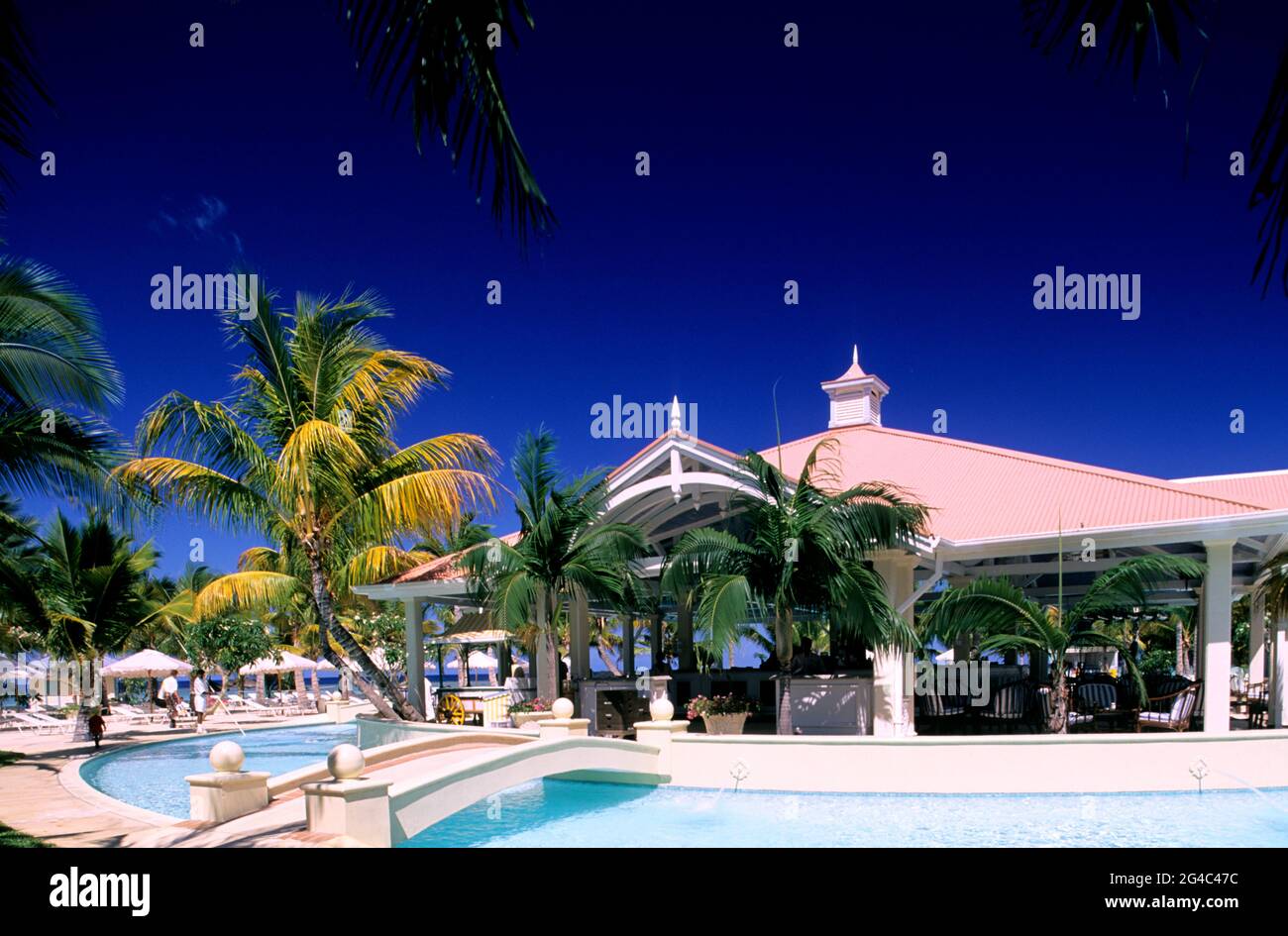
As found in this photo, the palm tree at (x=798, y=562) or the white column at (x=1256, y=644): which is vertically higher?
the palm tree at (x=798, y=562)

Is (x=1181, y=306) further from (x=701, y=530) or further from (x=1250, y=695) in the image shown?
(x=701, y=530)

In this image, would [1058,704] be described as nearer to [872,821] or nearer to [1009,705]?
[1009,705]

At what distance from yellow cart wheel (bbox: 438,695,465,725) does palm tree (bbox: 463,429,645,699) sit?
98.2 inches

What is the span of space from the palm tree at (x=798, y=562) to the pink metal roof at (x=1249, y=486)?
6.80 meters

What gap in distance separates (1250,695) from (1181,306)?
8.33 meters

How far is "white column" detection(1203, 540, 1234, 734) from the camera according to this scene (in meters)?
13.9

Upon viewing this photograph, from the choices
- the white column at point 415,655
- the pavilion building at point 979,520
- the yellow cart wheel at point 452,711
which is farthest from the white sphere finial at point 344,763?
the white column at point 415,655

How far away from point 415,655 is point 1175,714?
14556mm

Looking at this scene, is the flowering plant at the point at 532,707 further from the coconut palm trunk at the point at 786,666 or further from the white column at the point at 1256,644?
the white column at the point at 1256,644

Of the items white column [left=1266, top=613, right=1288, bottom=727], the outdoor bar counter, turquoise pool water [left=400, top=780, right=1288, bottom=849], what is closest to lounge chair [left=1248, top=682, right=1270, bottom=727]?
white column [left=1266, top=613, right=1288, bottom=727]

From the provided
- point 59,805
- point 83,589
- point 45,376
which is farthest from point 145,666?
point 59,805

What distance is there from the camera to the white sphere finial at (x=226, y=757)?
9.91 m

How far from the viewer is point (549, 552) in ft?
55.7
